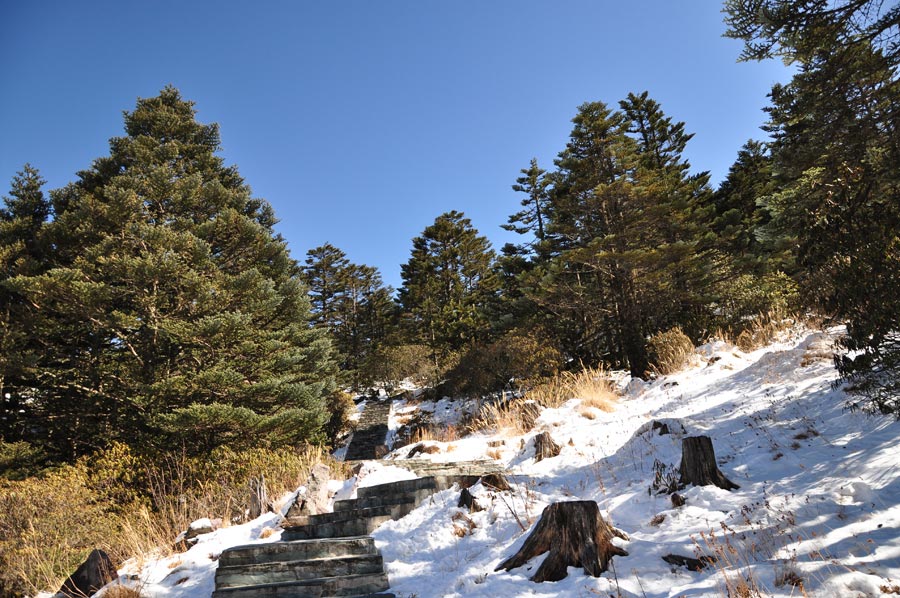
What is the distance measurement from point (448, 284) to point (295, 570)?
26122mm

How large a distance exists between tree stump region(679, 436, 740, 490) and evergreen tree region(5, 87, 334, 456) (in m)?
9.21

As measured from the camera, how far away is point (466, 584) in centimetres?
331

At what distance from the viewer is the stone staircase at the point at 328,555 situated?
366 centimetres

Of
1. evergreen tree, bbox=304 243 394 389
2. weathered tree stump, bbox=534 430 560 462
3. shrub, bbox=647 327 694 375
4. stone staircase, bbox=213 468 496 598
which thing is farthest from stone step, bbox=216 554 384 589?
evergreen tree, bbox=304 243 394 389

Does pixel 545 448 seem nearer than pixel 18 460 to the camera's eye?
Yes

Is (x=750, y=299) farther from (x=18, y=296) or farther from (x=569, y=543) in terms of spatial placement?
(x=18, y=296)

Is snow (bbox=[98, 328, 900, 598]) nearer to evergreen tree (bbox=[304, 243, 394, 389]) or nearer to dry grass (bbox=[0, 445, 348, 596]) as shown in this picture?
dry grass (bbox=[0, 445, 348, 596])

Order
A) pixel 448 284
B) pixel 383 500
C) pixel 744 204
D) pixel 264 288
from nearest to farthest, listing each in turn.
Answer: pixel 383 500
pixel 264 288
pixel 744 204
pixel 448 284

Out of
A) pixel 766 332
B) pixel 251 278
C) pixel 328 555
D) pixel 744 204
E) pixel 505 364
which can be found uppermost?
pixel 744 204

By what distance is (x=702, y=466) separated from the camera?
398cm

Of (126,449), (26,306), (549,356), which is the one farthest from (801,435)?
(26,306)

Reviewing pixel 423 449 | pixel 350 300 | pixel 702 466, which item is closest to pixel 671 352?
pixel 423 449

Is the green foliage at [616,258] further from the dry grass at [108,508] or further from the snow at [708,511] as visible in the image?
the dry grass at [108,508]

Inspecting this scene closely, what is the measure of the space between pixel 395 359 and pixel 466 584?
19626mm
